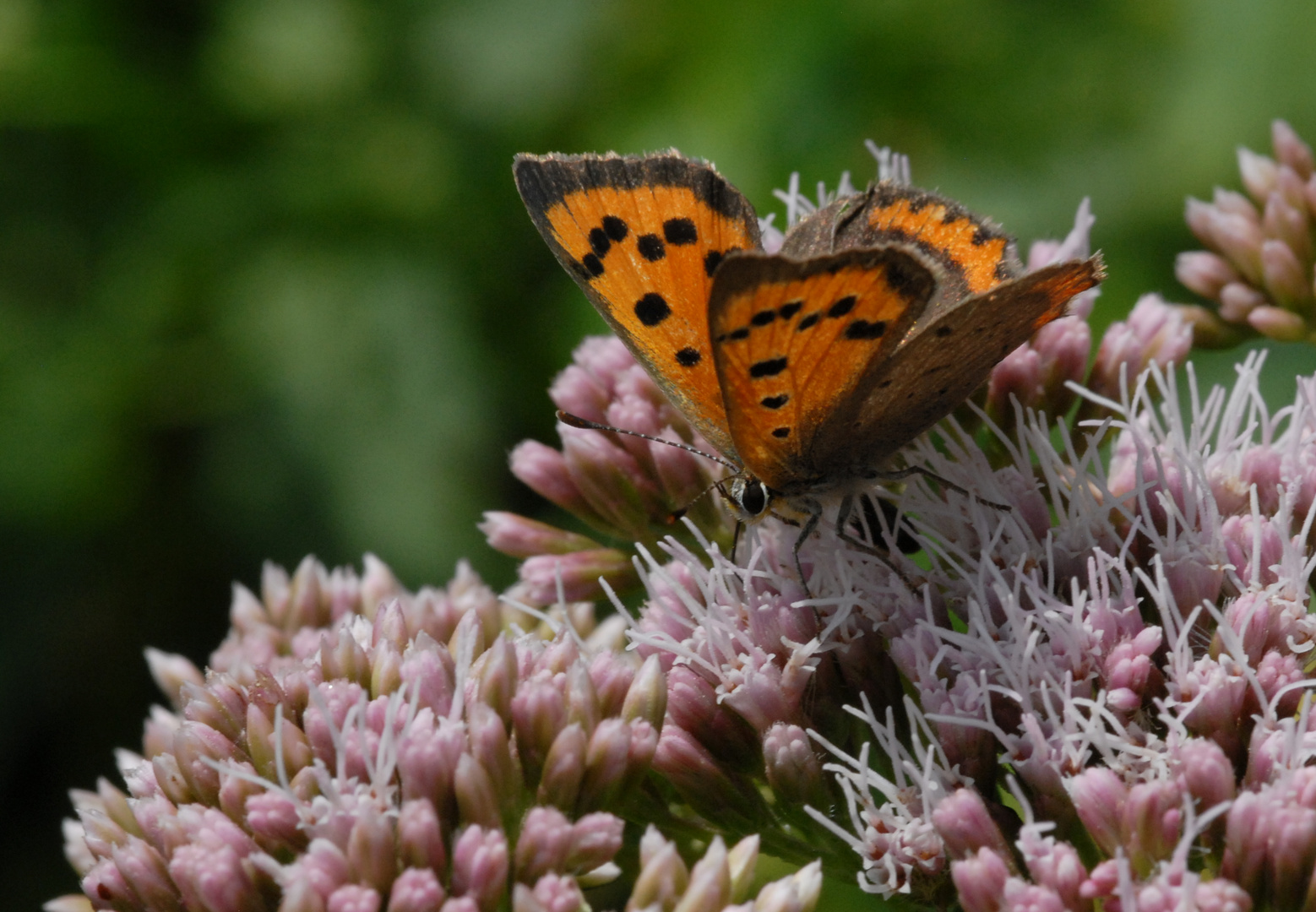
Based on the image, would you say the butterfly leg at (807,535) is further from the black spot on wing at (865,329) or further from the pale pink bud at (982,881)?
the pale pink bud at (982,881)

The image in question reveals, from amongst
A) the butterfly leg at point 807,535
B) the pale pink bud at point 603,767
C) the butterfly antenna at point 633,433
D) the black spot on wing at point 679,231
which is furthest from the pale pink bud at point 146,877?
the black spot on wing at point 679,231

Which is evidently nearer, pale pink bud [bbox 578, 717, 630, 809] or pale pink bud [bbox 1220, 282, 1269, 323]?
pale pink bud [bbox 578, 717, 630, 809]

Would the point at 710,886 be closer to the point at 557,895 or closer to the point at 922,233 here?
the point at 557,895

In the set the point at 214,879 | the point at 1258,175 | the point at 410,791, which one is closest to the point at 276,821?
the point at 214,879

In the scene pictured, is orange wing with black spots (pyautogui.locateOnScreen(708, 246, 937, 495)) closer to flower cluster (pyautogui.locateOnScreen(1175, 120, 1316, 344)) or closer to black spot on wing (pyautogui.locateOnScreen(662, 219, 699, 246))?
black spot on wing (pyautogui.locateOnScreen(662, 219, 699, 246))

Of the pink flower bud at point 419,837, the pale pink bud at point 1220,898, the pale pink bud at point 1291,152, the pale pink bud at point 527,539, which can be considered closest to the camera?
the pale pink bud at point 1220,898

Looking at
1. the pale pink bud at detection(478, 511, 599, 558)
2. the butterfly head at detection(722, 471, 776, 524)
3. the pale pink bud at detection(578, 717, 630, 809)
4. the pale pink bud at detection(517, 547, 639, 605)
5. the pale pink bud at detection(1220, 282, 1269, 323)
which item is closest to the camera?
the pale pink bud at detection(578, 717, 630, 809)

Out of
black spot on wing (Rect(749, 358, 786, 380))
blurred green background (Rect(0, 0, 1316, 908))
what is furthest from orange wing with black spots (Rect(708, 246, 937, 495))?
blurred green background (Rect(0, 0, 1316, 908))
